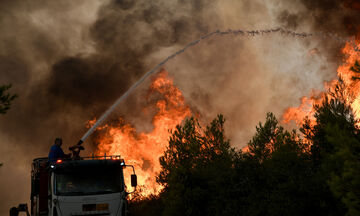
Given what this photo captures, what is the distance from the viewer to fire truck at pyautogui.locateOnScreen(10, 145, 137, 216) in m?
15.8

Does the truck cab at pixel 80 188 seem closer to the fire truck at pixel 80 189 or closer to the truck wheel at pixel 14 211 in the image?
the fire truck at pixel 80 189

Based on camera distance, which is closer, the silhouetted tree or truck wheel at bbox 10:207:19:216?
truck wheel at bbox 10:207:19:216

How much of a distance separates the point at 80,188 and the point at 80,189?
39mm

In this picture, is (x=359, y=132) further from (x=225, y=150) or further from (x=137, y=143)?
(x=137, y=143)

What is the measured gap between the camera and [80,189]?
16078 mm

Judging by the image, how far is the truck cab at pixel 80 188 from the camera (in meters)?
15.8

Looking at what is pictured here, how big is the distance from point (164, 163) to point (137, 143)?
2286 cm

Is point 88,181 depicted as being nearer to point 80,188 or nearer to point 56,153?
point 80,188

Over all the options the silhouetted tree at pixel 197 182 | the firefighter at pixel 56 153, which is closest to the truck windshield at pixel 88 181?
the firefighter at pixel 56 153

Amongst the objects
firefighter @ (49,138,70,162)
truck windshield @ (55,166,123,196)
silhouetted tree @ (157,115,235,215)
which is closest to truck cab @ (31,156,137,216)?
truck windshield @ (55,166,123,196)

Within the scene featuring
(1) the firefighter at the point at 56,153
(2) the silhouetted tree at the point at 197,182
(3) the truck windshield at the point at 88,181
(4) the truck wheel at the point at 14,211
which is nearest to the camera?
(3) the truck windshield at the point at 88,181

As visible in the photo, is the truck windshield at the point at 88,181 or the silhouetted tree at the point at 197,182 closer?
the truck windshield at the point at 88,181

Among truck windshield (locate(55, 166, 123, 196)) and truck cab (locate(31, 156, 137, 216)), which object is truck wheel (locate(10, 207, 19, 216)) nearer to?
truck cab (locate(31, 156, 137, 216))

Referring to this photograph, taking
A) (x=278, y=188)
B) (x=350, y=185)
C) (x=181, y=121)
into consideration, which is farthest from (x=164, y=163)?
(x=181, y=121)
